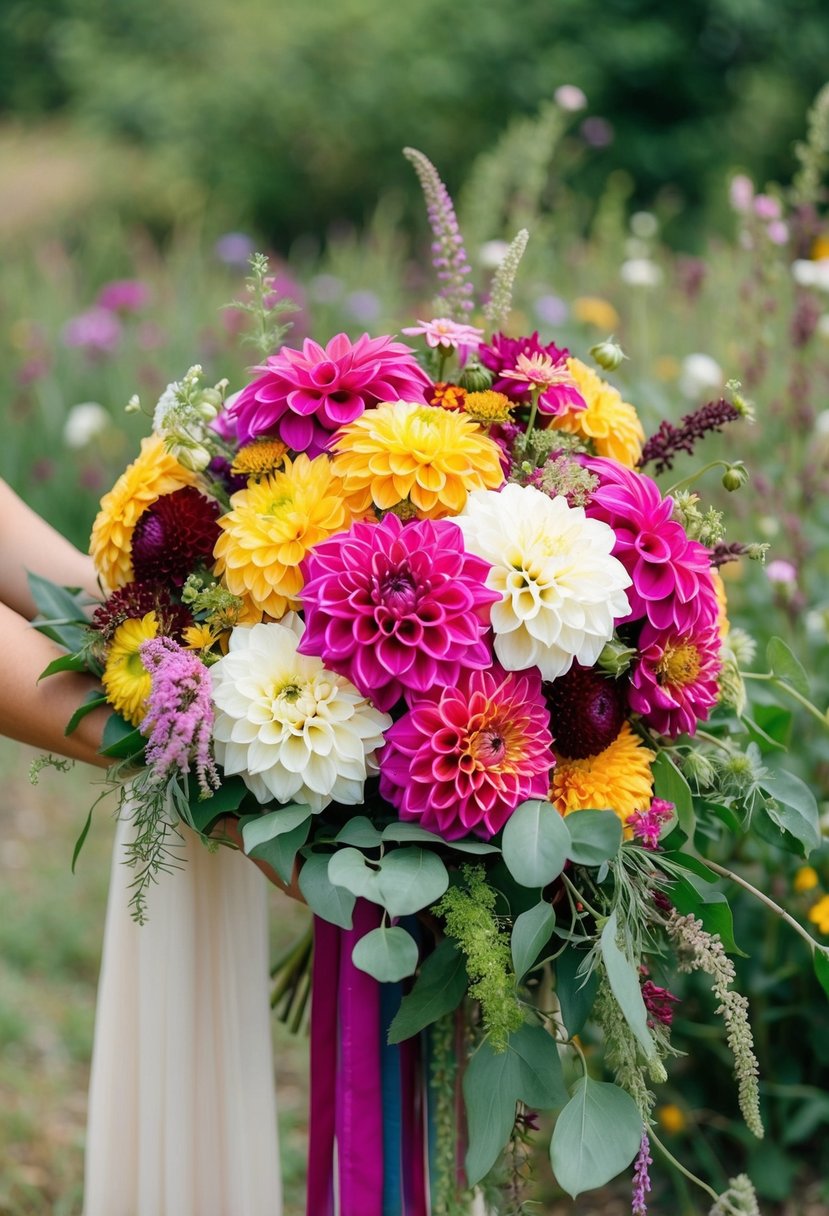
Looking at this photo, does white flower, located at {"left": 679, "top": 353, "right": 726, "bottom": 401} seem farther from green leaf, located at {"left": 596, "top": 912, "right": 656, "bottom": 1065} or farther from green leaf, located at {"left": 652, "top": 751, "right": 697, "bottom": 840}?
green leaf, located at {"left": 596, "top": 912, "right": 656, "bottom": 1065}

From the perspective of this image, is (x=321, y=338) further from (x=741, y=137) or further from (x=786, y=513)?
(x=741, y=137)

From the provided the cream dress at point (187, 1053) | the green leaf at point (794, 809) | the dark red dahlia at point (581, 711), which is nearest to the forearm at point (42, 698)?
the cream dress at point (187, 1053)

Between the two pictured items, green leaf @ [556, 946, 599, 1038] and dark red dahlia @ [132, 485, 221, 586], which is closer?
green leaf @ [556, 946, 599, 1038]

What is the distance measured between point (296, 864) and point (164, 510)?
379 mm

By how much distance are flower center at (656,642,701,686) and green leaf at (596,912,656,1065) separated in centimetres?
24

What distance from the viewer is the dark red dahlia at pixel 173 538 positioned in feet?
3.85

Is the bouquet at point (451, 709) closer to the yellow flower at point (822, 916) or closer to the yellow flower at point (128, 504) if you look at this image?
the yellow flower at point (128, 504)

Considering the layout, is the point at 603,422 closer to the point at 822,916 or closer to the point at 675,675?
the point at 675,675

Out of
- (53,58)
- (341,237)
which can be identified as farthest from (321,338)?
(53,58)

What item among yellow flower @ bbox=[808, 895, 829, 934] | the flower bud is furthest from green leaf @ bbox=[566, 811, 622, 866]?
yellow flower @ bbox=[808, 895, 829, 934]

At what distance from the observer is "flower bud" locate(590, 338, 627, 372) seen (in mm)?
1295

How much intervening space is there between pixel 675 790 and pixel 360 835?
1.03ft

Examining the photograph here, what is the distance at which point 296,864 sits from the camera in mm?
1197

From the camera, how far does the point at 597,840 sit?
3.31ft
